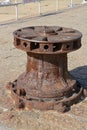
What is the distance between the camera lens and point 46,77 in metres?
4.57

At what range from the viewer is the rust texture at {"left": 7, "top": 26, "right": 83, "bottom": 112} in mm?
4367

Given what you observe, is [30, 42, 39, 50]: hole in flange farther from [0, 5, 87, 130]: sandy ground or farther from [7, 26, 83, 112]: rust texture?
[0, 5, 87, 130]: sandy ground

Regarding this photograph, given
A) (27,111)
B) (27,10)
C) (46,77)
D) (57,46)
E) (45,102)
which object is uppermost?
(57,46)

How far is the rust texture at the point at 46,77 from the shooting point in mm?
4367

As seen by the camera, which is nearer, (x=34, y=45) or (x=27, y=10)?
(x=34, y=45)

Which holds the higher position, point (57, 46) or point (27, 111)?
point (57, 46)

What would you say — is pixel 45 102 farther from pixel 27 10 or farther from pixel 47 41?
pixel 27 10

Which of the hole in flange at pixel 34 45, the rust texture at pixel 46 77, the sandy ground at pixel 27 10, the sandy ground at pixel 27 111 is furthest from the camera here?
the sandy ground at pixel 27 10

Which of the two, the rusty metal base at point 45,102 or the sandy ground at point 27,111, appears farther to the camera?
the rusty metal base at point 45,102

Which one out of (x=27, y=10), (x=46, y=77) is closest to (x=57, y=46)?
(x=46, y=77)

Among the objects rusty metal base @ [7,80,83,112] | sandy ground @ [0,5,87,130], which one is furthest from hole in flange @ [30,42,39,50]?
sandy ground @ [0,5,87,130]

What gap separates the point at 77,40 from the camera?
172 inches

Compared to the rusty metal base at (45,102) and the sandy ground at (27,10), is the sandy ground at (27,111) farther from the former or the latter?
the sandy ground at (27,10)

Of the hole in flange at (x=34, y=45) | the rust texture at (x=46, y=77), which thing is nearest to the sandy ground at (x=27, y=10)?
the rust texture at (x=46, y=77)
